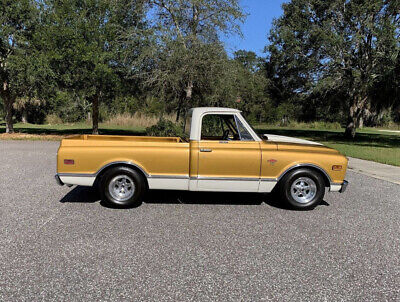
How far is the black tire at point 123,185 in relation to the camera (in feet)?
16.5

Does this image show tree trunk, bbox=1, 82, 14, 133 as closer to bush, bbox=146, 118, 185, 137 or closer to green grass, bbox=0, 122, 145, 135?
green grass, bbox=0, 122, 145, 135

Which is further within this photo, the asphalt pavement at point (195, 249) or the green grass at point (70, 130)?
the green grass at point (70, 130)

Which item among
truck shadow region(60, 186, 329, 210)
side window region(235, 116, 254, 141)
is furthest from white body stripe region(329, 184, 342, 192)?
side window region(235, 116, 254, 141)

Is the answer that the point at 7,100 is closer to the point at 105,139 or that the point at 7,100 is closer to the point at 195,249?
the point at 105,139

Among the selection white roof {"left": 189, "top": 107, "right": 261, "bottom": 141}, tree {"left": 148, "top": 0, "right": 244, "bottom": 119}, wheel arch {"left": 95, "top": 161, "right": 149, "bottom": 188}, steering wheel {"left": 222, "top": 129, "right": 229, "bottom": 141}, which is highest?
tree {"left": 148, "top": 0, "right": 244, "bottom": 119}

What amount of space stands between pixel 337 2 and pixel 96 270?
19.9 meters

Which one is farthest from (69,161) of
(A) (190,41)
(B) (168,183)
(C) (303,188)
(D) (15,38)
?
(D) (15,38)

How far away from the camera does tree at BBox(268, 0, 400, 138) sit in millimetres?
16609

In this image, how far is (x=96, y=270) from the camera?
3152mm

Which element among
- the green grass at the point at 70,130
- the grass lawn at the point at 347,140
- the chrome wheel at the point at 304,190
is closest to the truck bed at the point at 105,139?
the chrome wheel at the point at 304,190

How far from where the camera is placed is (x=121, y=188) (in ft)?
16.9

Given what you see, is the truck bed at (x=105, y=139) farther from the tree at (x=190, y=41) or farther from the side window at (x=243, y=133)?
the tree at (x=190, y=41)

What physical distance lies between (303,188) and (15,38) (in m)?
17.8

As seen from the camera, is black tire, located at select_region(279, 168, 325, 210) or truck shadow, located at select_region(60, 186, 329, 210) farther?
truck shadow, located at select_region(60, 186, 329, 210)
